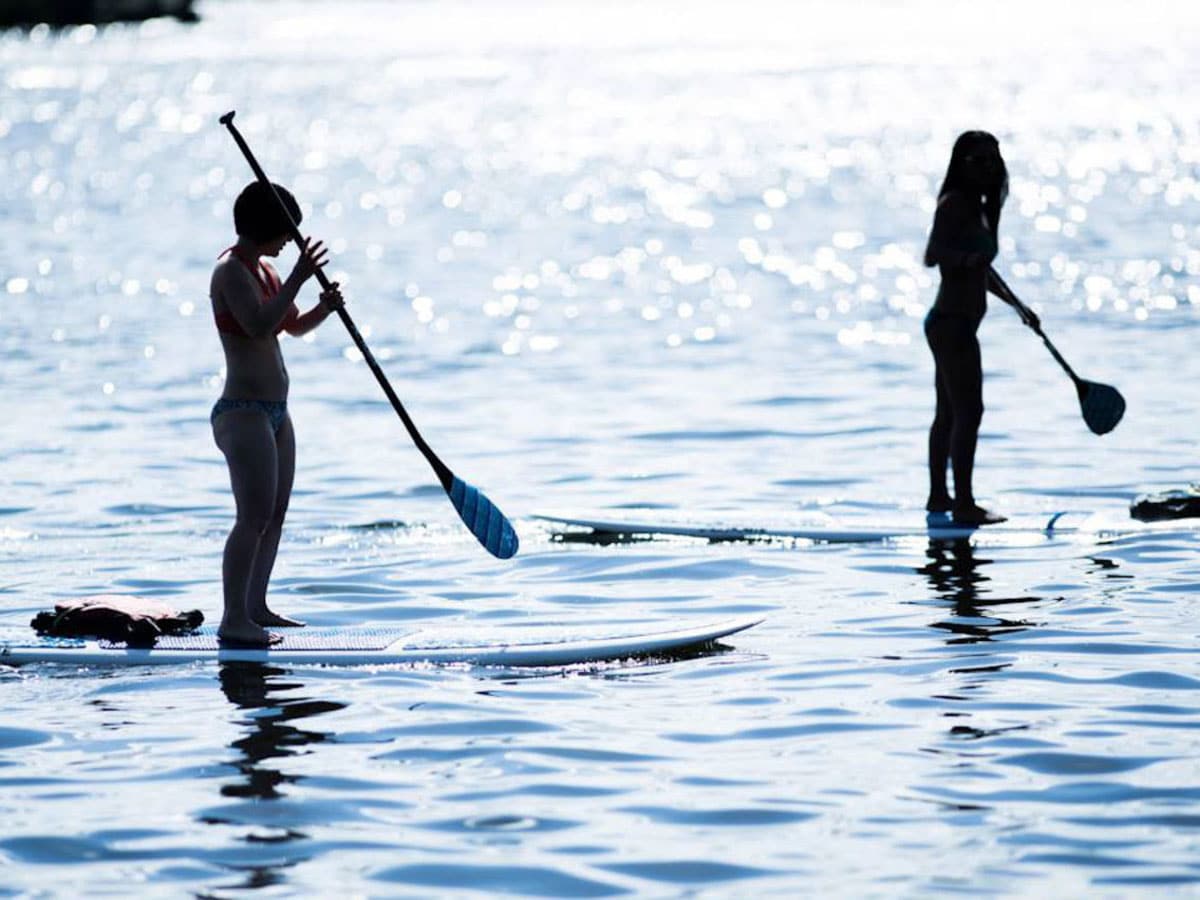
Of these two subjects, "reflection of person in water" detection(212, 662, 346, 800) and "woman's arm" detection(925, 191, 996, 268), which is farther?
"woman's arm" detection(925, 191, 996, 268)

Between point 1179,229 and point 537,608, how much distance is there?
27755mm

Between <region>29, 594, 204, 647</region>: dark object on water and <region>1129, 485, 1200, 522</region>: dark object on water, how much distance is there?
4852mm

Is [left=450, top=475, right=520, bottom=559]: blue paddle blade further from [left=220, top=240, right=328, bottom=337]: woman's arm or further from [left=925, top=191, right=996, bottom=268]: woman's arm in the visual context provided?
[left=925, top=191, right=996, bottom=268]: woman's arm

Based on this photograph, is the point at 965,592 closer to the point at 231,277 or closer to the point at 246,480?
the point at 246,480

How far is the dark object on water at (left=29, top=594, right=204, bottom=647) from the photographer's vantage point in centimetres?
949

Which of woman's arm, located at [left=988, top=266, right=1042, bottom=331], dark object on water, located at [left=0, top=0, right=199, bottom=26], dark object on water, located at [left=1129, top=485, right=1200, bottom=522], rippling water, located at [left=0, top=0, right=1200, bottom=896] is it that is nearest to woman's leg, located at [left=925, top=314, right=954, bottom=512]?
woman's arm, located at [left=988, top=266, right=1042, bottom=331]

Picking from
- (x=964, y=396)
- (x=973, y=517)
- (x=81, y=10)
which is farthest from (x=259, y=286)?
(x=81, y=10)

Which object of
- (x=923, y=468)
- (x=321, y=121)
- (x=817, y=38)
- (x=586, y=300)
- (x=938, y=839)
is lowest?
(x=938, y=839)

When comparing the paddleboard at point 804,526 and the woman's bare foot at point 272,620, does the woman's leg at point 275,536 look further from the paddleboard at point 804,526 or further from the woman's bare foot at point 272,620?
the paddleboard at point 804,526

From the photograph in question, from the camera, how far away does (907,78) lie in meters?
106

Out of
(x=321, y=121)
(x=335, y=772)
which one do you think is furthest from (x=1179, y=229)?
(x=321, y=121)

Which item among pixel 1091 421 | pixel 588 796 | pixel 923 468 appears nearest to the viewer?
pixel 588 796

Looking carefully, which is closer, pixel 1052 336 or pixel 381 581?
pixel 381 581

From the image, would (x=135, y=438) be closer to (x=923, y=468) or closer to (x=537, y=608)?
(x=923, y=468)
